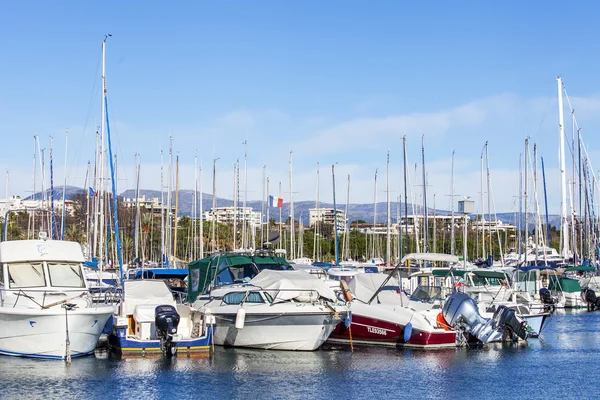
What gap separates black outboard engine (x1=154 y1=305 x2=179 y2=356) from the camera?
28375mm

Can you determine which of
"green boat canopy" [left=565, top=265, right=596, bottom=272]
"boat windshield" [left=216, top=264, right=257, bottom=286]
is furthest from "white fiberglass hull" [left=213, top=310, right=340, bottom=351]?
"green boat canopy" [left=565, top=265, right=596, bottom=272]

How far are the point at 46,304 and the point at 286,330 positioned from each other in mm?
8420

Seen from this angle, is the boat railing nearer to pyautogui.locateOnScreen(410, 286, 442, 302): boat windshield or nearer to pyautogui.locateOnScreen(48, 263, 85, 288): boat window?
pyautogui.locateOnScreen(48, 263, 85, 288): boat window

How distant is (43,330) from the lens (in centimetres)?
2734

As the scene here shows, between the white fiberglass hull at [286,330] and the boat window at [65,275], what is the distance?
5580 millimetres

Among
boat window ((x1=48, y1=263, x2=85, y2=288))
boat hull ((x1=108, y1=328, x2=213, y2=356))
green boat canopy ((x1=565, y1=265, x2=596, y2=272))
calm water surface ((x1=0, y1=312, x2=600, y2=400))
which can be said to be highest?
boat window ((x1=48, y1=263, x2=85, y2=288))

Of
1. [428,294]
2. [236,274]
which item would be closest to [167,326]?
[236,274]

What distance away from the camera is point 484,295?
40.7 metres

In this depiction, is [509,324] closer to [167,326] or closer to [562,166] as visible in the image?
[167,326]

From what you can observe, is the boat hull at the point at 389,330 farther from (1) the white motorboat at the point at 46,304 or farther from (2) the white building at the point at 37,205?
(2) the white building at the point at 37,205

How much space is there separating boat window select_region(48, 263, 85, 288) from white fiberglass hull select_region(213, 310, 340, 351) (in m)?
5.58

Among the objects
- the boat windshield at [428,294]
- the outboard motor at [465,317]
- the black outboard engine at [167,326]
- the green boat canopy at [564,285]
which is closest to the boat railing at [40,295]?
the black outboard engine at [167,326]

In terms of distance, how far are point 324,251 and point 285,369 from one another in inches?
3812

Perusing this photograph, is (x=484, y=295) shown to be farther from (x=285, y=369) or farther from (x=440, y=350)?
(x=285, y=369)
